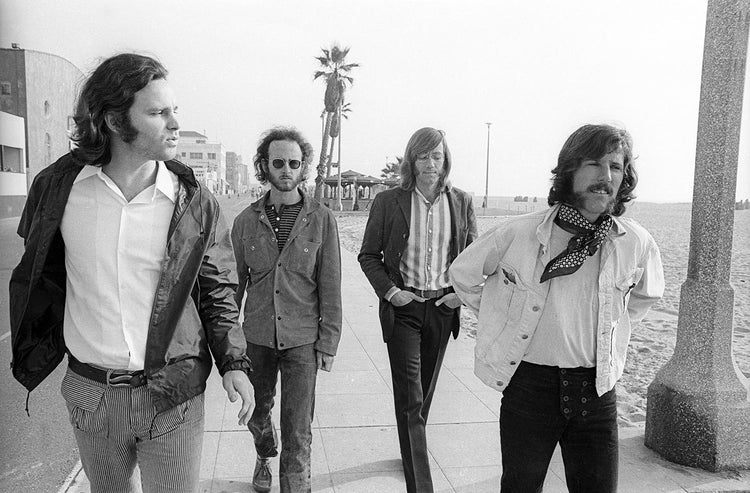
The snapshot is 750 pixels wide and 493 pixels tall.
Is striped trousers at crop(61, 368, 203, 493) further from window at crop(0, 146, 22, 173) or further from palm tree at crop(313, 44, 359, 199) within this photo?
palm tree at crop(313, 44, 359, 199)

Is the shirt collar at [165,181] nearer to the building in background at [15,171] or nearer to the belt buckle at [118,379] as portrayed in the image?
the belt buckle at [118,379]

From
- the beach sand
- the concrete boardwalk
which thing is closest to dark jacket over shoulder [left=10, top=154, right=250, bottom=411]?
the concrete boardwalk

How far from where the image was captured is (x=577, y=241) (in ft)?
7.80

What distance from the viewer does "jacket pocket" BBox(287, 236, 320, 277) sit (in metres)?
3.30

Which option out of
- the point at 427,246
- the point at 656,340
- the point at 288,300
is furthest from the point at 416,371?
the point at 656,340

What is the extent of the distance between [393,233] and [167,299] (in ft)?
6.31

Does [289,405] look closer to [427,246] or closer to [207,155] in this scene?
[427,246]

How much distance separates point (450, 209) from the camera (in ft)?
12.2

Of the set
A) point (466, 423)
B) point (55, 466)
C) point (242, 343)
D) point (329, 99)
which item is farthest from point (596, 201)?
point (329, 99)

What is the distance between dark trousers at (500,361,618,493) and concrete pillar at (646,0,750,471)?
1762mm

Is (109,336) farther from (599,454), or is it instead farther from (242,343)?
(599,454)

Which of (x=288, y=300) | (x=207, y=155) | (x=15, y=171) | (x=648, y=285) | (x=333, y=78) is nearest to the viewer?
(x=648, y=285)

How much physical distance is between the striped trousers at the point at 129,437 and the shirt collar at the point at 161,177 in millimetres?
625

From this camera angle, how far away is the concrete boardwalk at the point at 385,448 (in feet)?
11.6
